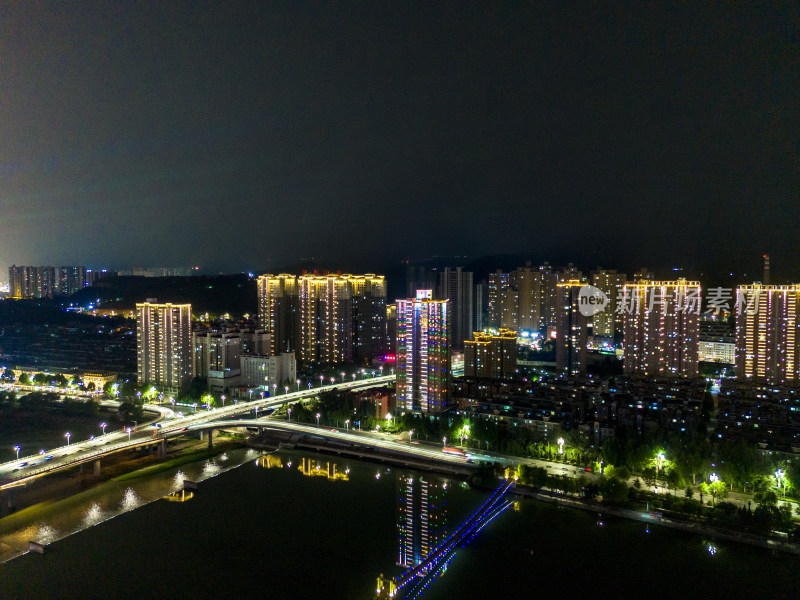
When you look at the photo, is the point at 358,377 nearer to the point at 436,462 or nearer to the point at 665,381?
the point at 436,462

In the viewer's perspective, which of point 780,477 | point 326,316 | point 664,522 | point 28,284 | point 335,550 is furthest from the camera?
point 28,284

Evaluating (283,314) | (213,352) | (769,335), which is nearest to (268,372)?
(213,352)

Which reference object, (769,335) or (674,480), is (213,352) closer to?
(674,480)

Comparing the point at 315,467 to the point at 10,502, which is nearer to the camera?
the point at 10,502

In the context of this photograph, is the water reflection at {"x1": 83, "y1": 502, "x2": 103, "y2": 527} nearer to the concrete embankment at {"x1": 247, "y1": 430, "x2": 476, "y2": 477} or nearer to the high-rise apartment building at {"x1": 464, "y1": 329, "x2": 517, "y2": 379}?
the concrete embankment at {"x1": 247, "y1": 430, "x2": 476, "y2": 477}

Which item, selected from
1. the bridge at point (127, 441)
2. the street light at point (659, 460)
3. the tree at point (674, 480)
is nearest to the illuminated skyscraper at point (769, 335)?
the street light at point (659, 460)

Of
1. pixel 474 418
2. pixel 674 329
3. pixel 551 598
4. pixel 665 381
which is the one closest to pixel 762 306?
pixel 674 329

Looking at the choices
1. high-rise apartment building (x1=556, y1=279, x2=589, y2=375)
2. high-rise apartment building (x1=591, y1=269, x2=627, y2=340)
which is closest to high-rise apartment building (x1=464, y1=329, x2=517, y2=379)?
high-rise apartment building (x1=556, y1=279, x2=589, y2=375)
